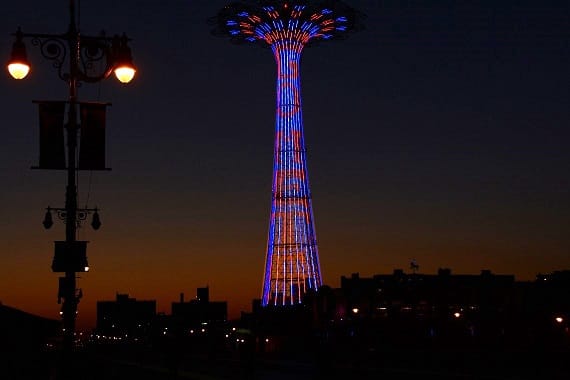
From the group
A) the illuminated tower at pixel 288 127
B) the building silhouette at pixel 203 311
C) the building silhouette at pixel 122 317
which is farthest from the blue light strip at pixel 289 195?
the building silhouette at pixel 122 317

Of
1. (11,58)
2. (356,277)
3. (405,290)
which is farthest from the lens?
(356,277)

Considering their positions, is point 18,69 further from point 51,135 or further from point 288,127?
point 288,127

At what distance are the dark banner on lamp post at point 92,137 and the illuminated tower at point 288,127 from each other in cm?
4856

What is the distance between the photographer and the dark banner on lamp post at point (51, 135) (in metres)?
15.8

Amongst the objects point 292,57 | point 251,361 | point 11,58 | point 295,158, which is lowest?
point 251,361

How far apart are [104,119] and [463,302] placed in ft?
158

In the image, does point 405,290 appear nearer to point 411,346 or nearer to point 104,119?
point 411,346

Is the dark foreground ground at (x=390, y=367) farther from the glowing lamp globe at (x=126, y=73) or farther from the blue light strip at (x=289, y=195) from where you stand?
the blue light strip at (x=289, y=195)

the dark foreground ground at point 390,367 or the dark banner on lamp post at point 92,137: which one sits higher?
the dark banner on lamp post at point 92,137

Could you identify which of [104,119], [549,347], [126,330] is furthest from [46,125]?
[126,330]

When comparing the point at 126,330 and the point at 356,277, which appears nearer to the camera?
the point at 356,277

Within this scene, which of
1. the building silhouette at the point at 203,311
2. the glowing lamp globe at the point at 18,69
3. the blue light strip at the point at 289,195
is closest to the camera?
the glowing lamp globe at the point at 18,69

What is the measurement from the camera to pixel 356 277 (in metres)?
94.0

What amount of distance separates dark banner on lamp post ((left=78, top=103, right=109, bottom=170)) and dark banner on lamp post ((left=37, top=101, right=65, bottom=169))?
338mm
